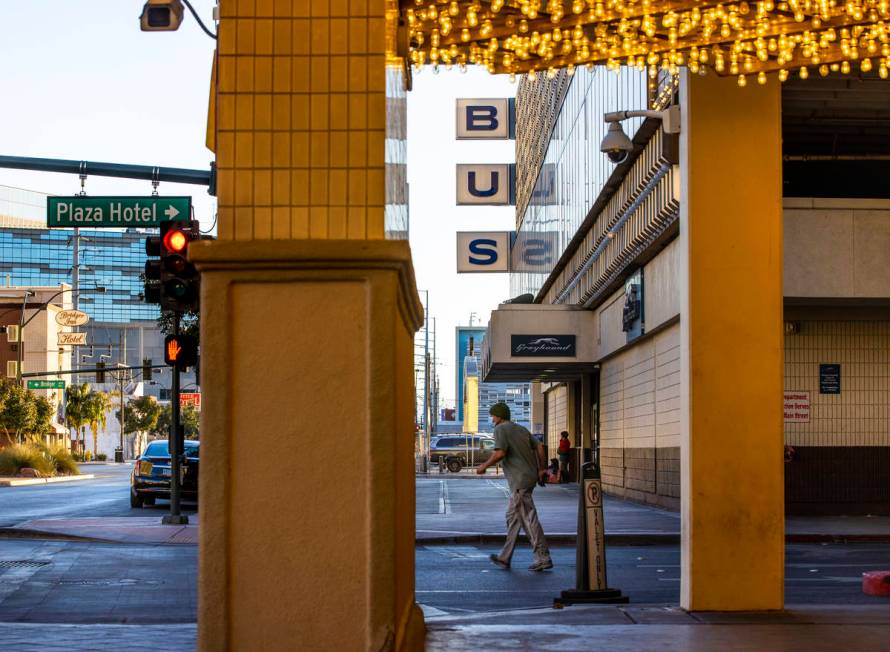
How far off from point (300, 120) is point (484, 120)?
31.4 metres

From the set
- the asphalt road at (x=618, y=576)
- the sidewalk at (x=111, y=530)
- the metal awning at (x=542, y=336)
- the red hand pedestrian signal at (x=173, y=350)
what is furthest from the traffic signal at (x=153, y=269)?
the metal awning at (x=542, y=336)

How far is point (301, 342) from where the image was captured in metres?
5.63

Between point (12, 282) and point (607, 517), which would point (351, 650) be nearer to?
point (607, 517)

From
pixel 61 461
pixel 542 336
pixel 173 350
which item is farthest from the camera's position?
pixel 61 461

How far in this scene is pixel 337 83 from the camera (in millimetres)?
5852

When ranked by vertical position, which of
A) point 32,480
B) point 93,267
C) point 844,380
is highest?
point 93,267

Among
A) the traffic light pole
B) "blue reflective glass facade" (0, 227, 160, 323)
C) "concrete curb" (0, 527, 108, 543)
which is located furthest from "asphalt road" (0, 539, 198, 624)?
"blue reflective glass facade" (0, 227, 160, 323)

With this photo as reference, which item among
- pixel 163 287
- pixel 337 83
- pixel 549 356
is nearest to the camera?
pixel 337 83

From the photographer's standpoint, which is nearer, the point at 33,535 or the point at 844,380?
the point at 33,535

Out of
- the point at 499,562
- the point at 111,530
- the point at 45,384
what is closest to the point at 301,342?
the point at 499,562

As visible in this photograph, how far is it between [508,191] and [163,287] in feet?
67.6

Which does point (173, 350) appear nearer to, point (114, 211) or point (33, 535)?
point (114, 211)

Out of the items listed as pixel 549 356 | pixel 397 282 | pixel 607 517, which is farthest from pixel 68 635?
pixel 549 356

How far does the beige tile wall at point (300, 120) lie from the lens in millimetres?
5812
